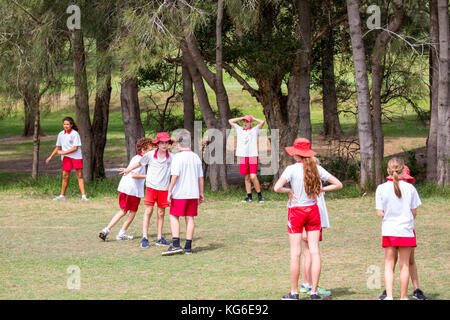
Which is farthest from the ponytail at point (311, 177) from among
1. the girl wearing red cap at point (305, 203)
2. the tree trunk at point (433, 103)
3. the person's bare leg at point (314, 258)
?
the tree trunk at point (433, 103)

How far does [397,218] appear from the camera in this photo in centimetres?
688

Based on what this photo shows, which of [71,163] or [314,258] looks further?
[71,163]

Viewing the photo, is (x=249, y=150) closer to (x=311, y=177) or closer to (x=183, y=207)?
(x=183, y=207)

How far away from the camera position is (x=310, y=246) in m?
7.16

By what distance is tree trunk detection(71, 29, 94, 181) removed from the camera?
17328mm

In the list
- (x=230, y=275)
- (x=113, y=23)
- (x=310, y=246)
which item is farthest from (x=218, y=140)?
(x=310, y=246)

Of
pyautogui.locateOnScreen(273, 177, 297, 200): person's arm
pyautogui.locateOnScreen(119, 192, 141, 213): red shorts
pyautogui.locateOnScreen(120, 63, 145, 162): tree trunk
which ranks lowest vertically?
pyautogui.locateOnScreen(119, 192, 141, 213): red shorts

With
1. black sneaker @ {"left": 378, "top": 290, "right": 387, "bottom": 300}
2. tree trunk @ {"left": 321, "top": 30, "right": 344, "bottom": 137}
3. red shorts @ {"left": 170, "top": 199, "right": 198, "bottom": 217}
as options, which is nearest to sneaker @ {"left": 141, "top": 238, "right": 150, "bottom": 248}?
red shorts @ {"left": 170, "top": 199, "right": 198, "bottom": 217}

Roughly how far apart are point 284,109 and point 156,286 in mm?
10500

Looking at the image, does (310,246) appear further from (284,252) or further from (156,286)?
(284,252)

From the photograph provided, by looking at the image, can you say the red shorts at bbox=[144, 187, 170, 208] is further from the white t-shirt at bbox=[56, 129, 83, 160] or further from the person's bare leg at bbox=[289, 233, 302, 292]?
the white t-shirt at bbox=[56, 129, 83, 160]

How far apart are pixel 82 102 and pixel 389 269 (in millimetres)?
12131

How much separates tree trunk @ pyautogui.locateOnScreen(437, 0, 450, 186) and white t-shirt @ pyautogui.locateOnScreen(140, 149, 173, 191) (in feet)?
24.6

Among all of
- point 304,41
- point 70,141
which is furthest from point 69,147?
point 304,41
